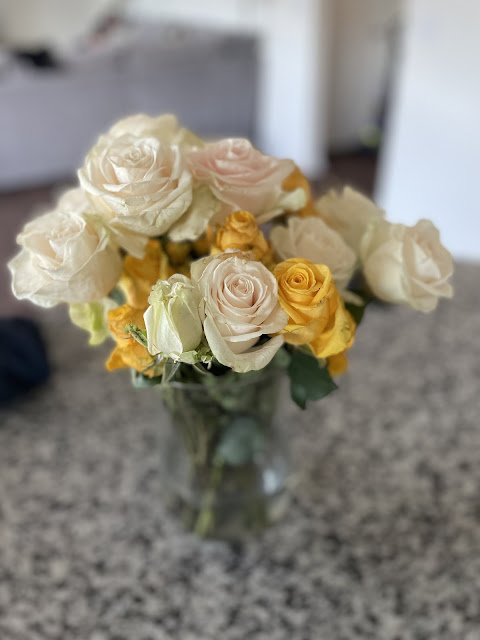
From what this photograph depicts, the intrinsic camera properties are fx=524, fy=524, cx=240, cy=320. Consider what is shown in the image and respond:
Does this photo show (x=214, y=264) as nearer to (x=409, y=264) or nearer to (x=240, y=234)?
(x=240, y=234)

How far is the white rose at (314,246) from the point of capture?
470 mm

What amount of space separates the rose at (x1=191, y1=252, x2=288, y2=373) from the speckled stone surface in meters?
0.33

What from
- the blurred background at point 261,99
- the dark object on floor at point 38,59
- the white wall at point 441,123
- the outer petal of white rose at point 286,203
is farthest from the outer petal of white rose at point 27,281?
the dark object on floor at point 38,59

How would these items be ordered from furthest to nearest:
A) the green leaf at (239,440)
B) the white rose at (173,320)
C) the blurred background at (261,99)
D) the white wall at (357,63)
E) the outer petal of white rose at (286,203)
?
the white wall at (357,63), the blurred background at (261,99), the green leaf at (239,440), the outer petal of white rose at (286,203), the white rose at (173,320)

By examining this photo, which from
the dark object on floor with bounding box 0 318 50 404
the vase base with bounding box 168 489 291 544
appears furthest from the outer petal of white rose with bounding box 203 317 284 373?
the dark object on floor with bounding box 0 318 50 404

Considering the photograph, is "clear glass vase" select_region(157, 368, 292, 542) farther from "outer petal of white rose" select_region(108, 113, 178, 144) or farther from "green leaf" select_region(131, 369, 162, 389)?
"outer petal of white rose" select_region(108, 113, 178, 144)

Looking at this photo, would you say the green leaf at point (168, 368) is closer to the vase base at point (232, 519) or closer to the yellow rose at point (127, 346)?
the yellow rose at point (127, 346)

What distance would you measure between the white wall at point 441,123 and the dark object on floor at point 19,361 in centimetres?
177

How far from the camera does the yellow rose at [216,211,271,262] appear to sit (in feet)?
1.44

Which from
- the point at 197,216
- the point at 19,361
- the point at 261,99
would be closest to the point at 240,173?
the point at 197,216

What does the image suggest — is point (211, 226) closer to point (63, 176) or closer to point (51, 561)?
point (51, 561)

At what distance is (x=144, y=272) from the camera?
1.64 feet

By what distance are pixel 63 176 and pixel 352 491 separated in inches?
143

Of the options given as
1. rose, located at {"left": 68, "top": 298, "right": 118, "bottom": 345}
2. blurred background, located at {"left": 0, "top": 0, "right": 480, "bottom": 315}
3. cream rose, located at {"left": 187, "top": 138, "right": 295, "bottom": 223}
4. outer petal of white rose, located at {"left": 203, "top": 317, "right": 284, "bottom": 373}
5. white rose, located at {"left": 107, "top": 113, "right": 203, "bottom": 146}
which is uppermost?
white rose, located at {"left": 107, "top": 113, "right": 203, "bottom": 146}
